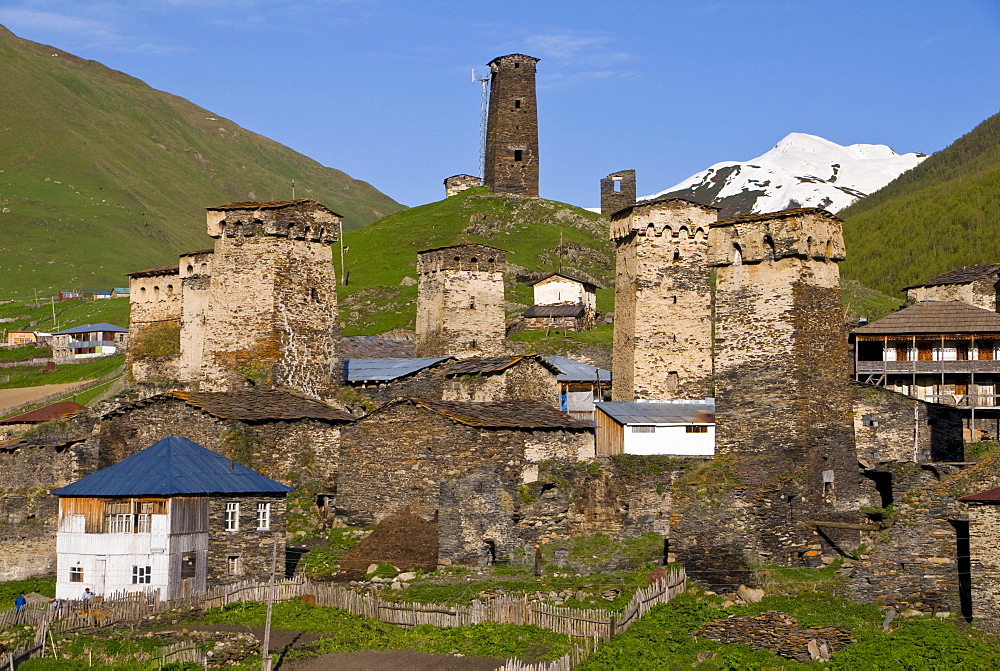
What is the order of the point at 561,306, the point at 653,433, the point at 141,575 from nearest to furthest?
the point at 141,575
the point at 653,433
the point at 561,306

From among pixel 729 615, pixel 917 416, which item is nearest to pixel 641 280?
pixel 917 416

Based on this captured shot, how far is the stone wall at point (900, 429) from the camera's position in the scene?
130 ft

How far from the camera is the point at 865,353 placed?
4941 cm

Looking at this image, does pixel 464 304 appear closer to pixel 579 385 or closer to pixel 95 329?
pixel 579 385

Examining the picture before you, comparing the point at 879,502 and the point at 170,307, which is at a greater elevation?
the point at 170,307

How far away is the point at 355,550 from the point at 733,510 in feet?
33.1

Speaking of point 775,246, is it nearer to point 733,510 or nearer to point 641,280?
point 733,510

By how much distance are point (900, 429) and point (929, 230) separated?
69958 mm

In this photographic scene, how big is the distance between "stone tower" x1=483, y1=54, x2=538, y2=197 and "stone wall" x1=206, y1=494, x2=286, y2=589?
69.1 m

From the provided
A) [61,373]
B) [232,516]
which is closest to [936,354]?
[232,516]

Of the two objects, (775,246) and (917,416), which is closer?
(775,246)

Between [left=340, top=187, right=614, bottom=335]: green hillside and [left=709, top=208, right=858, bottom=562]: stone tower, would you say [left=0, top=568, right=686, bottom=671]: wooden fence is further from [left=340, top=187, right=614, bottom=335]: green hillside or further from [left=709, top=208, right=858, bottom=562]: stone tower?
[left=340, top=187, right=614, bottom=335]: green hillside

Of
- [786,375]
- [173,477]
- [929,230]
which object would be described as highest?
[929,230]

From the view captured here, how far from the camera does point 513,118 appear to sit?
318ft
